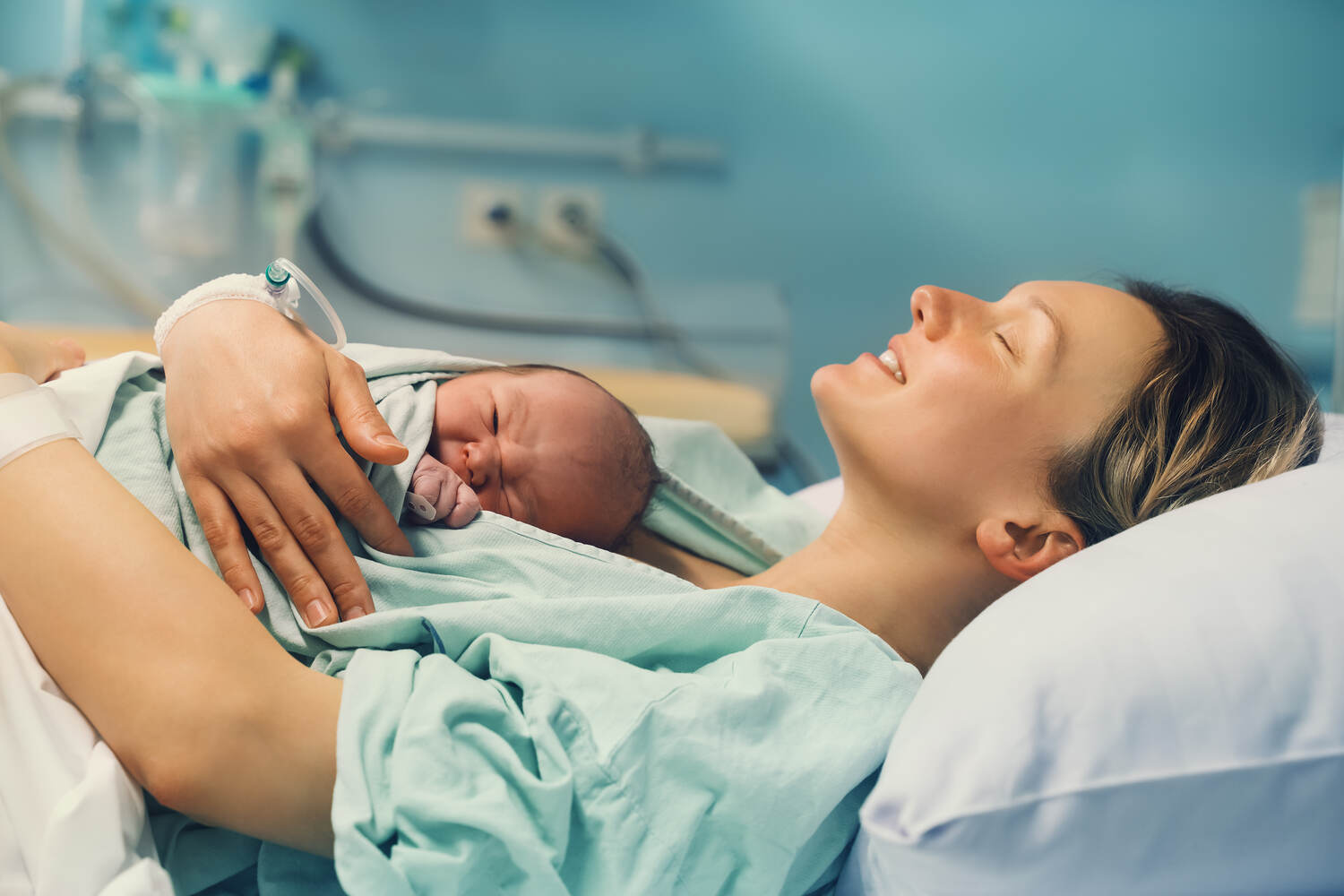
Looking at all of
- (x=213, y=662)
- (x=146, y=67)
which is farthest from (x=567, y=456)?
(x=146, y=67)

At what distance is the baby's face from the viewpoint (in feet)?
2.87

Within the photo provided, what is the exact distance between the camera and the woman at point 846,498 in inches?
21.6

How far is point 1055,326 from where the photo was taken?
86 centimetres

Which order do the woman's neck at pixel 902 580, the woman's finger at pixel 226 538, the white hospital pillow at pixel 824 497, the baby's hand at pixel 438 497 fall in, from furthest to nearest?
the white hospital pillow at pixel 824 497, the woman's neck at pixel 902 580, the baby's hand at pixel 438 497, the woman's finger at pixel 226 538

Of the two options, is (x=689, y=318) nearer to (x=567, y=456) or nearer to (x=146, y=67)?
(x=146, y=67)

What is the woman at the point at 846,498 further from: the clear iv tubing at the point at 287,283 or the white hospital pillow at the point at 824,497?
the white hospital pillow at the point at 824,497

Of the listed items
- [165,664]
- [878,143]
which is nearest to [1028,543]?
[165,664]

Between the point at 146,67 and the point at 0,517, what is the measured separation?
83.1 inches

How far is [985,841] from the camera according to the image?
1.72 feet

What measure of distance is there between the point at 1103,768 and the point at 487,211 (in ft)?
7.28

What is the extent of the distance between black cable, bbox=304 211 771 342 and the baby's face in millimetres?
1603

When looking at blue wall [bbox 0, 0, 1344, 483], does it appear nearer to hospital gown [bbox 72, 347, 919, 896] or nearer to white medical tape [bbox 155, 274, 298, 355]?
white medical tape [bbox 155, 274, 298, 355]

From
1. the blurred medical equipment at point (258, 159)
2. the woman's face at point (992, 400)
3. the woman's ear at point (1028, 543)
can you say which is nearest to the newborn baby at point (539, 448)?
the woman's face at point (992, 400)

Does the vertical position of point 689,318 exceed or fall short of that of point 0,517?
it falls short
